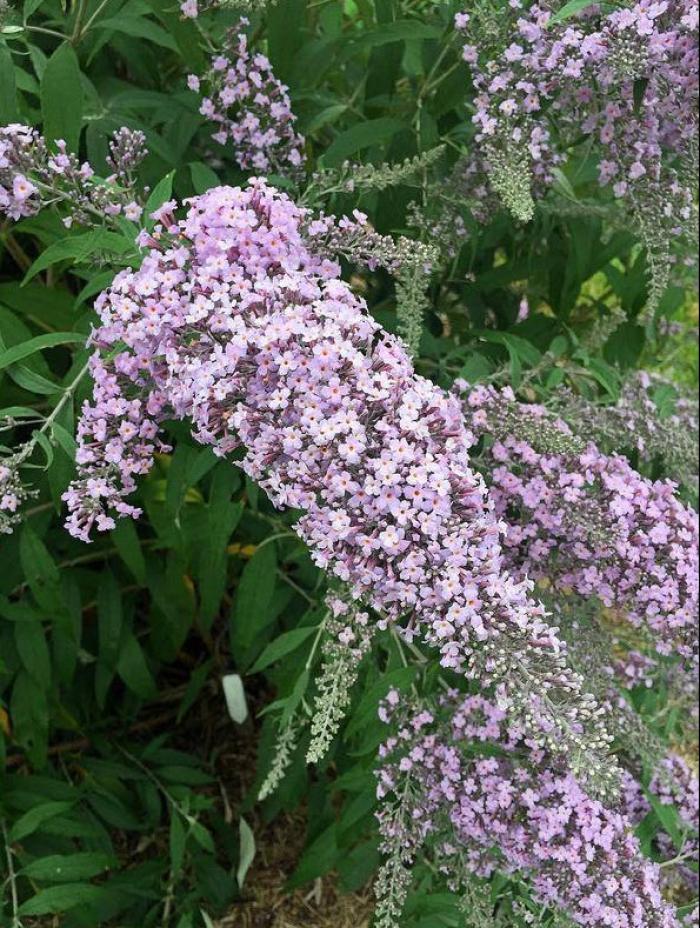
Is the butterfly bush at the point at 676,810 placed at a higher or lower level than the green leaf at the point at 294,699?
lower

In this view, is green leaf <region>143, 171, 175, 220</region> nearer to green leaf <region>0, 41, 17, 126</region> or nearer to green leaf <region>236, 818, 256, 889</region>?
green leaf <region>0, 41, 17, 126</region>

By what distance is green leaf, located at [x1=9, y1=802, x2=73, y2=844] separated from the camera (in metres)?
3.22

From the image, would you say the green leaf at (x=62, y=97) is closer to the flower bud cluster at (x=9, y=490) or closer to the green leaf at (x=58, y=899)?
the flower bud cluster at (x=9, y=490)

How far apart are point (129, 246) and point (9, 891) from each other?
7.90ft

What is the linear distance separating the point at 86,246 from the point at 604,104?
5.06ft

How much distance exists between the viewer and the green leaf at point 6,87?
265 cm

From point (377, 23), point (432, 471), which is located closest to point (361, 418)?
point (432, 471)

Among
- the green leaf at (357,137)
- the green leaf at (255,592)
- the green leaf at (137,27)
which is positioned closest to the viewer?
the green leaf at (137,27)

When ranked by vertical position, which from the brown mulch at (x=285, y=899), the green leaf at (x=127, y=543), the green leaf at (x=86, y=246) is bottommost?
the brown mulch at (x=285, y=899)

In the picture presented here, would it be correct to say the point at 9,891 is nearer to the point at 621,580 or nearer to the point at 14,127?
the point at 621,580

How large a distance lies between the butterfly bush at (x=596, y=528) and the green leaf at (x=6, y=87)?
1447 mm

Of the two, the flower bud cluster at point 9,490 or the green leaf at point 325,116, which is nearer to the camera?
the flower bud cluster at point 9,490

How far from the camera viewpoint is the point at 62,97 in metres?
2.67

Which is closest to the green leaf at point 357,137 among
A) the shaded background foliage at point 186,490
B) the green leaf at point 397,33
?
the shaded background foliage at point 186,490
